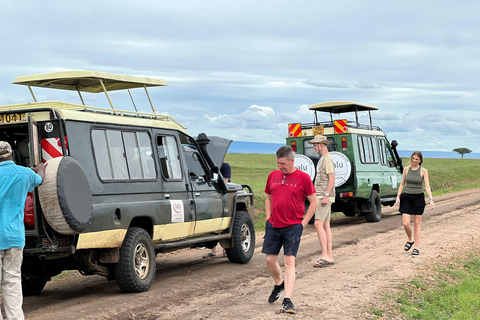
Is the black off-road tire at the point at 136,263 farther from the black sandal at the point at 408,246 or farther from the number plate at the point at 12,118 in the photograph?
the black sandal at the point at 408,246

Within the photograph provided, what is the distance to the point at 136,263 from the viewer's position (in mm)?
8156

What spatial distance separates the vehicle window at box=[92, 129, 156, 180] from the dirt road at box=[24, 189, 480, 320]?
60.9 inches

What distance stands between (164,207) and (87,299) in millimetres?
1623

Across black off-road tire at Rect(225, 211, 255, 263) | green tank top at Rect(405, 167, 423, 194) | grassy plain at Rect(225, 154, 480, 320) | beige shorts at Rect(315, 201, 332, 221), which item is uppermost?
green tank top at Rect(405, 167, 423, 194)

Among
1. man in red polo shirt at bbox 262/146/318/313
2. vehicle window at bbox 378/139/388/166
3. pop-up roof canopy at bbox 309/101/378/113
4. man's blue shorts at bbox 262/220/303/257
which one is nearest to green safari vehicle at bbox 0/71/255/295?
man's blue shorts at bbox 262/220/303/257

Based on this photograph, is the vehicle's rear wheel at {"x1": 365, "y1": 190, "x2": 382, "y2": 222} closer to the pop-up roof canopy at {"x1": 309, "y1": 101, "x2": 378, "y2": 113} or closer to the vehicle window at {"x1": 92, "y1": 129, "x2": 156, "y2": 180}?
the pop-up roof canopy at {"x1": 309, "y1": 101, "x2": 378, "y2": 113}

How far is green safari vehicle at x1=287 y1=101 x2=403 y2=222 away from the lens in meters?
16.3

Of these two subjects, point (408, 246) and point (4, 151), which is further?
point (408, 246)

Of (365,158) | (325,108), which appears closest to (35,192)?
(365,158)

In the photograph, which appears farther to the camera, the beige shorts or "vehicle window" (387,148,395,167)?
"vehicle window" (387,148,395,167)

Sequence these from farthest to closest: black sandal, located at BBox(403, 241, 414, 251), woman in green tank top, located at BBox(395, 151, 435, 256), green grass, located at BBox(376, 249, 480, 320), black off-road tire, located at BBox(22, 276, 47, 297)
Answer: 1. black sandal, located at BBox(403, 241, 414, 251)
2. woman in green tank top, located at BBox(395, 151, 435, 256)
3. black off-road tire, located at BBox(22, 276, 47, 297)
4. green grass, located at BBox(376, 249, 480, 320)

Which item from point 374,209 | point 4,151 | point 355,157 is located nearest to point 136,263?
point 4,151

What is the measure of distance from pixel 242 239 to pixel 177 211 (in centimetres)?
209

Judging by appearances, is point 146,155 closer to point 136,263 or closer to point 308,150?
point 136,263
